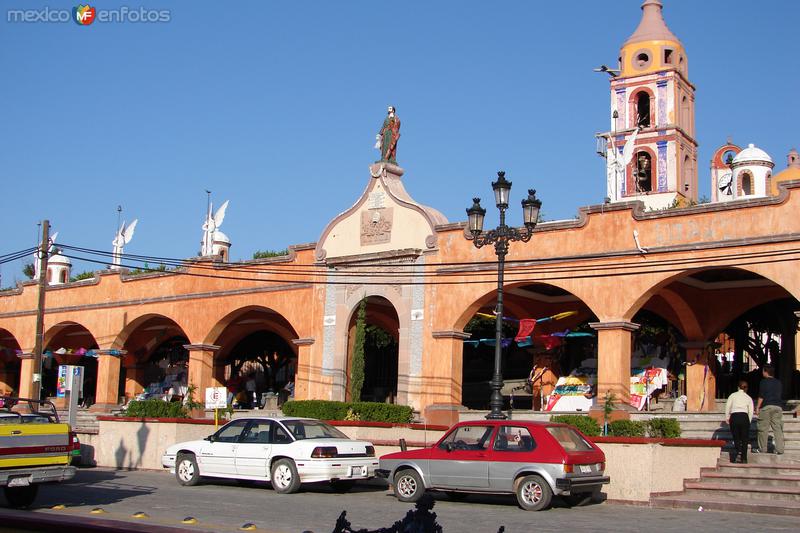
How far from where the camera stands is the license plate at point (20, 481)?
572 inches

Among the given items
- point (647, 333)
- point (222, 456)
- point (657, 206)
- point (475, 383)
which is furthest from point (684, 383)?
point (657, 206)

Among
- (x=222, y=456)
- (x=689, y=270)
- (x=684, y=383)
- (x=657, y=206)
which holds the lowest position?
(x=222, y=456)

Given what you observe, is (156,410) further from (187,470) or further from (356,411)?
(187,470)

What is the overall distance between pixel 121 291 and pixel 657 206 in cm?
2966

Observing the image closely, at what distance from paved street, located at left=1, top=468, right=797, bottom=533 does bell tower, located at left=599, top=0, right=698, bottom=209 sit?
3857 centimetres

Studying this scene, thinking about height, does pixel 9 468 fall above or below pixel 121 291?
→ below

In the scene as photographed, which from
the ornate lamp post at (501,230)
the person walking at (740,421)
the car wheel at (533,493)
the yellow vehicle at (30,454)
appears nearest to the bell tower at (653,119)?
the ornate lamp post at (501,230)

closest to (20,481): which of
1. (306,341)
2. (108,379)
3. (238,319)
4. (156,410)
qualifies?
(156,410)

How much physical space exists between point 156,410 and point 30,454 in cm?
1121

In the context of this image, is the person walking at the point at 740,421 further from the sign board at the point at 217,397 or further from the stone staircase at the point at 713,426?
the sign board at the point at 217,397

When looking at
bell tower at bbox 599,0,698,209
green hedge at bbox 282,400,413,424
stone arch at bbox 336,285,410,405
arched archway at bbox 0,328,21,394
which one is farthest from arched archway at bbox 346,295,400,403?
bell tower at bbox 599,0,698,209

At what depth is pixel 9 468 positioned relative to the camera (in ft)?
47.9

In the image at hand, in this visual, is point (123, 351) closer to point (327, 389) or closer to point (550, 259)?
point (327, 389)

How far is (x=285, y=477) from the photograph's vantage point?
18094 mm
